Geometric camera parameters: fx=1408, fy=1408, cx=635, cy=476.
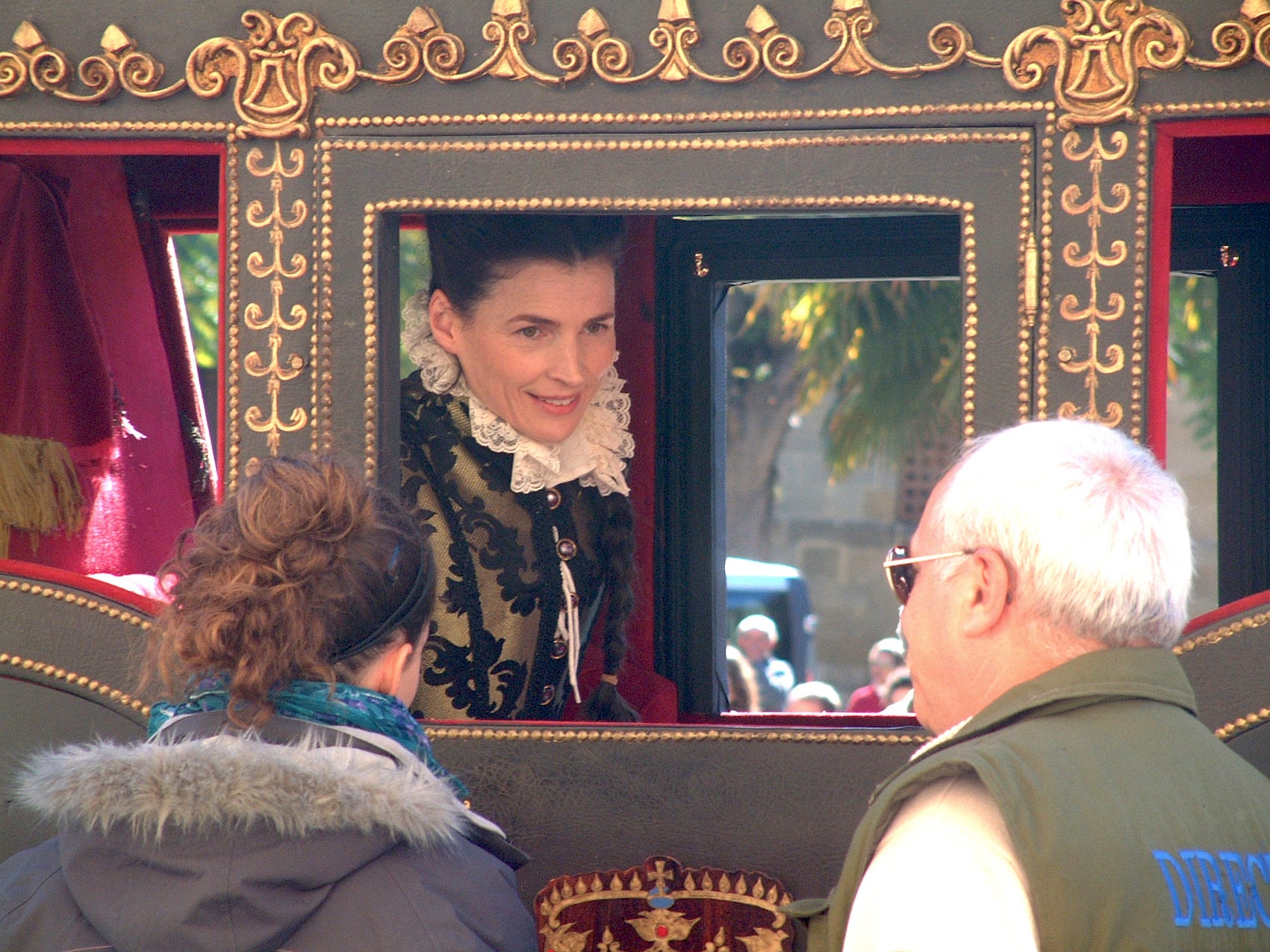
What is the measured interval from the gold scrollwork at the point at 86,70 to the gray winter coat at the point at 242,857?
1.23 metres

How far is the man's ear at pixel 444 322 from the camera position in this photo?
2.65 m

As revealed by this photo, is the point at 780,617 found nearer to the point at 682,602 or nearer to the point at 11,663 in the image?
the point at 682,602

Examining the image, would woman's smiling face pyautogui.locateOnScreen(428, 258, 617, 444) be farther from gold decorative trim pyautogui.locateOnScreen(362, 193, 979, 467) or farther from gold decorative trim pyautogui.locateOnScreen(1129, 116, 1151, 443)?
gold decorative trim pyautogui.locateOnScreen(1129, 116, 1151, 443)

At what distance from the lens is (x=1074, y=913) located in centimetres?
120

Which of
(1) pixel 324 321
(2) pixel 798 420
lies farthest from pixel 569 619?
(2) pixel 798 420

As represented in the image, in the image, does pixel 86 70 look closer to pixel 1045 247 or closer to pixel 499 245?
pixel 499 245

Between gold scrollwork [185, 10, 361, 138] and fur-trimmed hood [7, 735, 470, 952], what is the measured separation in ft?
3.78

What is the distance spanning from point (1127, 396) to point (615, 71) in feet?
3.05

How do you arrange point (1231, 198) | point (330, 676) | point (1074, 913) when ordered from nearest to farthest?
point (1074, 913) → point (330, 676) → point (1231, 198)

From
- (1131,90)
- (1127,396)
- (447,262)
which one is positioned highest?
(1131,90)

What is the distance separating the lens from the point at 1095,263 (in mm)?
2127

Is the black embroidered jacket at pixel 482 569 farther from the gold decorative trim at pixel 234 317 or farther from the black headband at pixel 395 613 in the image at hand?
the black headband at pixel 395 613

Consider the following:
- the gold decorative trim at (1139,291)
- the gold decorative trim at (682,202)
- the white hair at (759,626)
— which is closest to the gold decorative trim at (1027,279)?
the gold decorative trim at (682,202)

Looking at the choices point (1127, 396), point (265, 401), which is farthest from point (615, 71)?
point (1127, 396)
